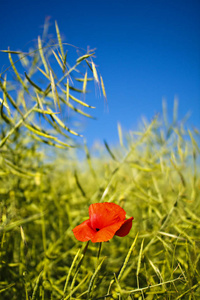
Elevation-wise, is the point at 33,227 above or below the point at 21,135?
below

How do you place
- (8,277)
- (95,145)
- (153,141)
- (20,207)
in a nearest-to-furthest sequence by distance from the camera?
(8,277) < (20,207) < (153,141) < (95,145)

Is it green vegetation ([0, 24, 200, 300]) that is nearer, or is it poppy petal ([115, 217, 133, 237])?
poppy petal ([115, 217, 133, 237])

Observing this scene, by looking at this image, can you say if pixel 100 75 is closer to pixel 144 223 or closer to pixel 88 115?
pixel 88 115

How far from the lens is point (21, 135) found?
53 cm

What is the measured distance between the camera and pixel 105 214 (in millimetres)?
239

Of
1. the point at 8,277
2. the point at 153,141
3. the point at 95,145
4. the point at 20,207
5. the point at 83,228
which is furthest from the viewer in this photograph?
the point at 95,145

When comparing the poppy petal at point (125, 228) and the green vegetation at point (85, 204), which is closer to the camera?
the poppy petal at point (125, 228)

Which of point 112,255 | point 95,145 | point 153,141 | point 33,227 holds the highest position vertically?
point 95,145

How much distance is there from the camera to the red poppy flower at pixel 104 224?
8.8 inches

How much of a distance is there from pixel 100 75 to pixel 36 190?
0.38 m

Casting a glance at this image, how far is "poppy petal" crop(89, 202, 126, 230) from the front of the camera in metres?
0.23

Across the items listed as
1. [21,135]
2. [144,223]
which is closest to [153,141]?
[144,223]

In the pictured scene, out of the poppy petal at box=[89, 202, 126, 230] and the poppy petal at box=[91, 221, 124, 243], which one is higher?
the poppy petal at box=[89, 202, 126, 230]

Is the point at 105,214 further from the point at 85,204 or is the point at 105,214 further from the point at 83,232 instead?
Answer: the point at 85,204
